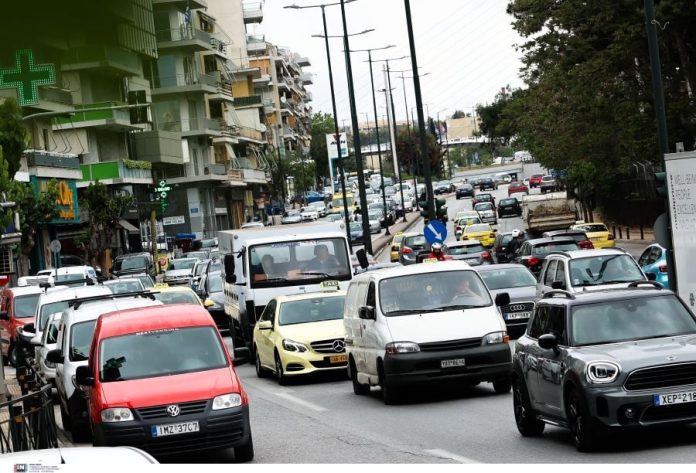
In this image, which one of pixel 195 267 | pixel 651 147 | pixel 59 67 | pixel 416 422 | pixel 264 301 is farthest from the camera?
pixel 195 267

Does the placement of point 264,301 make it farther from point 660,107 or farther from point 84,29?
point 84,29

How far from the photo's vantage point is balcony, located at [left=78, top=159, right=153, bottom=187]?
79125 mm

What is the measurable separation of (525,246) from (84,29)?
38542mm

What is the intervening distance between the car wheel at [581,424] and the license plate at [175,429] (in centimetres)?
370

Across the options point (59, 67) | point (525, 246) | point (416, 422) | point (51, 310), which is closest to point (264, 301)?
point (51, 310)

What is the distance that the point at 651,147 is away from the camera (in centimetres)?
5166

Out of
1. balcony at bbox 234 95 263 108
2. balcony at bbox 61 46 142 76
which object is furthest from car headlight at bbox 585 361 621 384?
balcony at bbox 234 95 263 108

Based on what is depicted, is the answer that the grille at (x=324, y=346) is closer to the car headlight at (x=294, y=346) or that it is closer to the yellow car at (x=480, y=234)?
the car headlight at (x=294, y=346)

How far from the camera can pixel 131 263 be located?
201 ft

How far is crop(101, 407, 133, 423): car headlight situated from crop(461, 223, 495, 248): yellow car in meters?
53.7

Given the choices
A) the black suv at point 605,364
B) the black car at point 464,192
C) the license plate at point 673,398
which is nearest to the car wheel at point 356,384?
the black suv at point 605,364

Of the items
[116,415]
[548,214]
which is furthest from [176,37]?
[548,214]

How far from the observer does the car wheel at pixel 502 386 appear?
1970 centimetres

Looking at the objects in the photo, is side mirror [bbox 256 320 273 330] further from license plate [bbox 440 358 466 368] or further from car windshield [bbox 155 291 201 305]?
A: car windshield [bbox 155 291 201 305]
